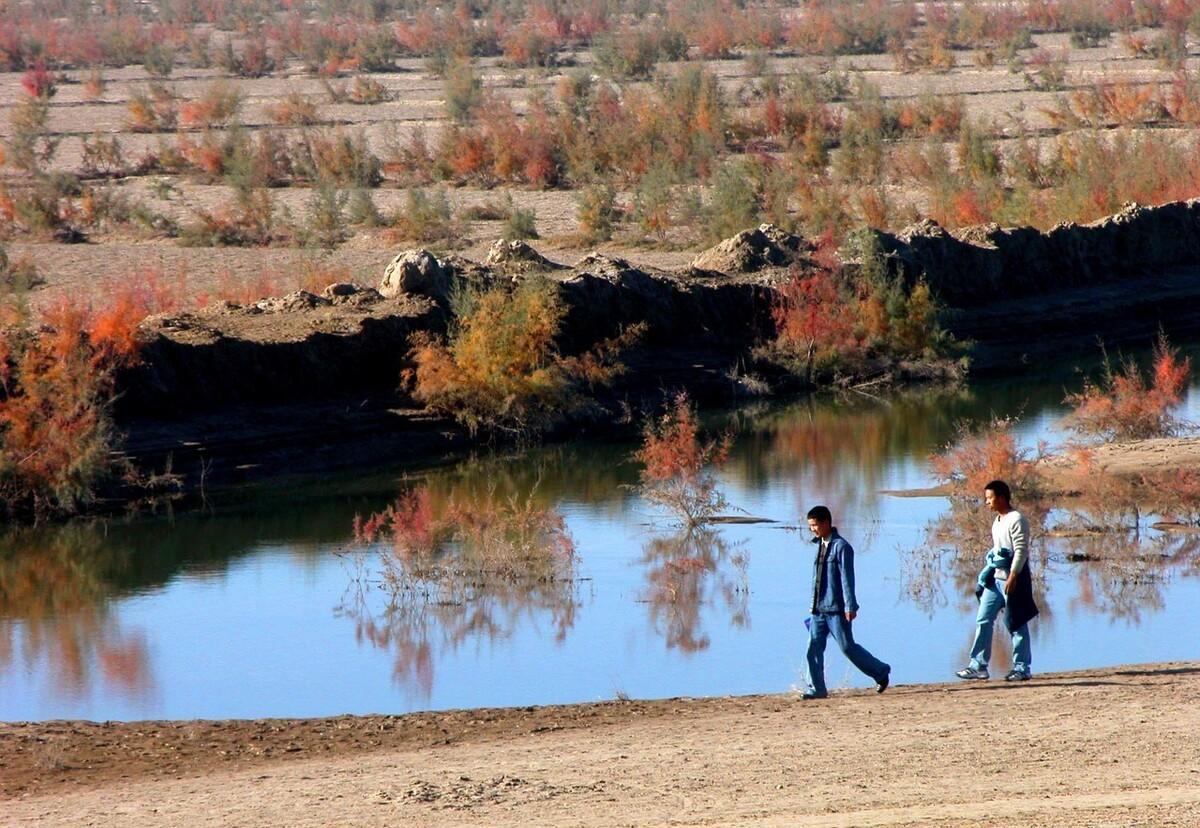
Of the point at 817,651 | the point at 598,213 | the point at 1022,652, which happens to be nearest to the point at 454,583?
the point at 817,651

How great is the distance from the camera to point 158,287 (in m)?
32.6

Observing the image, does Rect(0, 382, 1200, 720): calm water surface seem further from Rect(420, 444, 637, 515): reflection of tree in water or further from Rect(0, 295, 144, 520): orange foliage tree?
Rect(0, 295, 144, 520): orange foliage tree

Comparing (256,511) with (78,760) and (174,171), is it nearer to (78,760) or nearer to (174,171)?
(78,760)

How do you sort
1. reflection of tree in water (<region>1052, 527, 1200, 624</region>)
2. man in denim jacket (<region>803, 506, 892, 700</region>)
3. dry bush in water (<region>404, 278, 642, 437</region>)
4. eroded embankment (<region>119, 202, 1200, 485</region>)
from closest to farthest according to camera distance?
man in denim jacket (<region>803, 506, 892, 700</region>), reflection of tree in water (<region>1052, 527, 1200, 624</region>), eroded embankment (<region>119, 202, 1200, 485</region>), dry bush in water (<region>404, 278, 642, 437</region>)

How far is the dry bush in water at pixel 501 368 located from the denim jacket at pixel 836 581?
15431 millimetres

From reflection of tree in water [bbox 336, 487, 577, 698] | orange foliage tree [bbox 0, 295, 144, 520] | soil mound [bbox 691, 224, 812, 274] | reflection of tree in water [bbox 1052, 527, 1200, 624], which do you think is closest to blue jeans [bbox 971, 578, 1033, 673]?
reflection of tree in water [bbox 1052, 527, 1200, 624]

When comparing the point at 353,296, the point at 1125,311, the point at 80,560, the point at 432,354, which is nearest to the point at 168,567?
the point at 80,560

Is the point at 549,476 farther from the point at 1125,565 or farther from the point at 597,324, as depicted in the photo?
the point at 1125,565

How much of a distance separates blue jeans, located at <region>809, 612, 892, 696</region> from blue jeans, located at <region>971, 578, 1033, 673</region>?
0.75m

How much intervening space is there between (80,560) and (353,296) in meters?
9.90

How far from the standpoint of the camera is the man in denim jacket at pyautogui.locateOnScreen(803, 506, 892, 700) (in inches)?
489

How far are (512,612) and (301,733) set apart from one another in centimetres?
484

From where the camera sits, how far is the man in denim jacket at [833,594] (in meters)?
12.4

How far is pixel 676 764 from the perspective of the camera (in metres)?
10.9
